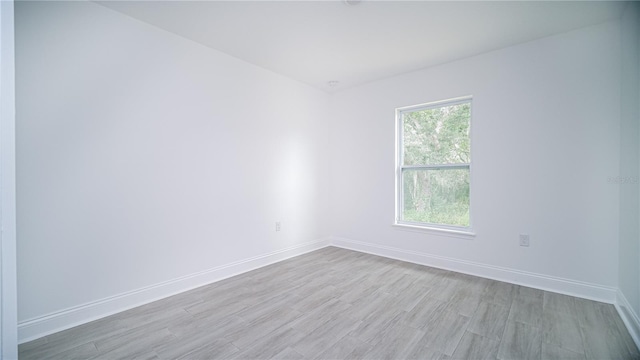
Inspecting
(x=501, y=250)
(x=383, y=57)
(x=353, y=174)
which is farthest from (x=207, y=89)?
(x=501, y=250)

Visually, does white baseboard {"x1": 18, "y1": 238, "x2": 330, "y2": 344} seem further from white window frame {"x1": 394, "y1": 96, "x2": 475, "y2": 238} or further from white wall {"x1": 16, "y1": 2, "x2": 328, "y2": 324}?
white window frame {"x1": 394, "y1": 96, "x2": 475, "y2": 238}

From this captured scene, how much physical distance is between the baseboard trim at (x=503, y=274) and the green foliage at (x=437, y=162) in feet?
1.57

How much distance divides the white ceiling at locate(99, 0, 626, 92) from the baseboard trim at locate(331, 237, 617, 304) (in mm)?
2461

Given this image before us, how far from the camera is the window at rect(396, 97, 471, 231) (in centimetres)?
336

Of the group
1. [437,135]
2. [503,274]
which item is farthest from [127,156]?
[503,274]

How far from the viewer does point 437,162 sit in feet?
11.7

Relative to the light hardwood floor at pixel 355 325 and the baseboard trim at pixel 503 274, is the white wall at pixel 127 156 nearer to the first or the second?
the light hardwood floor at pixel 355 325

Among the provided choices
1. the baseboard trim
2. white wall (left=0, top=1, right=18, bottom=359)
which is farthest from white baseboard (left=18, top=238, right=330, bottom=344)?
the baseboard trim

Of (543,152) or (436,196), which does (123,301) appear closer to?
(436,196)

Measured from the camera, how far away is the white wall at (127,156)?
6.47 feet

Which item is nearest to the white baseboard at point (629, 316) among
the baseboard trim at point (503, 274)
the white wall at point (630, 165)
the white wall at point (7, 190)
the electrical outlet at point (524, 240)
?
the white wall at point (630, 165)

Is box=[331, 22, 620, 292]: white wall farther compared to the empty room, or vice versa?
box=[331, 22, 620, 292]: white wall

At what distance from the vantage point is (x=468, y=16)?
2.40 meters

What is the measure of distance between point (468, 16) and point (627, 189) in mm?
1986
